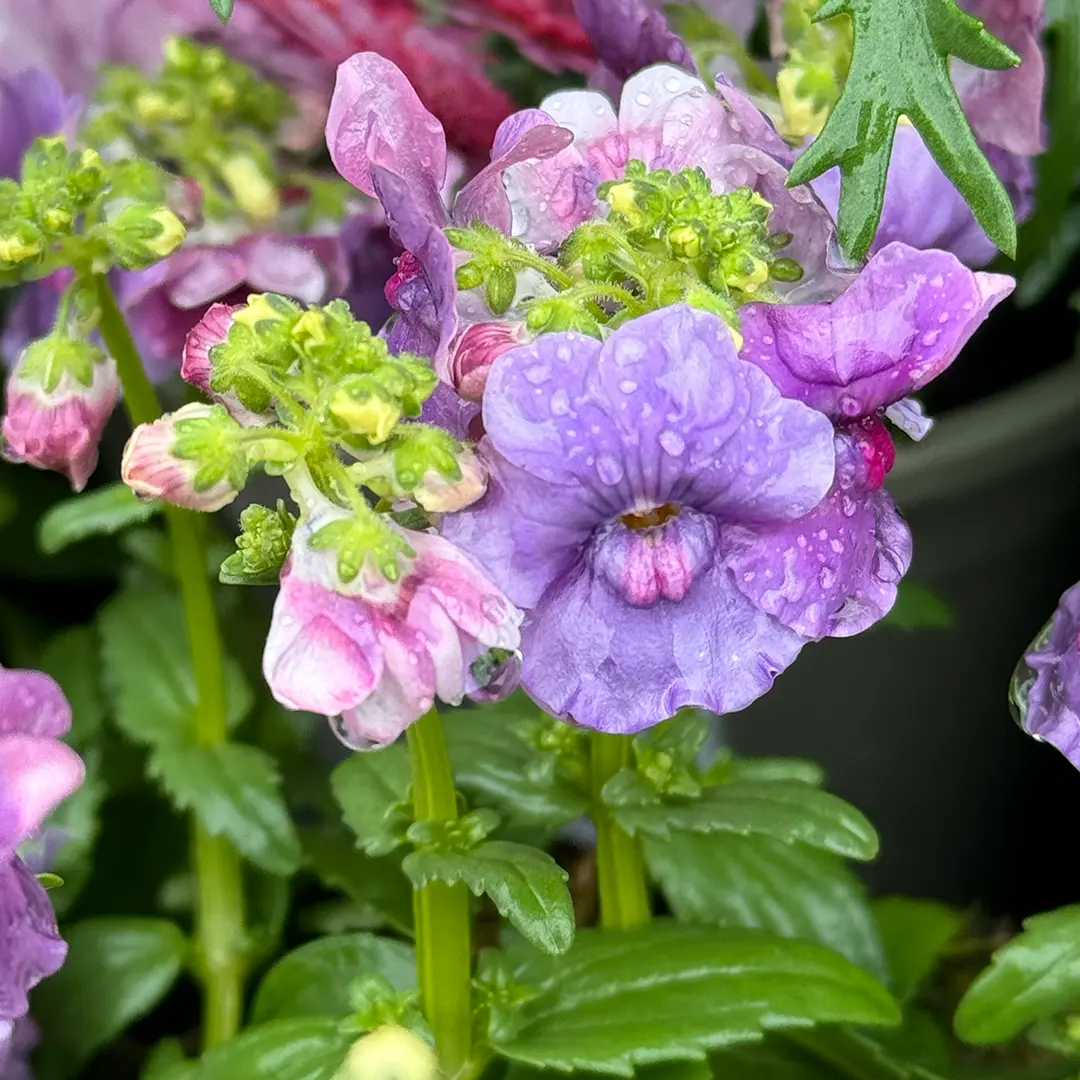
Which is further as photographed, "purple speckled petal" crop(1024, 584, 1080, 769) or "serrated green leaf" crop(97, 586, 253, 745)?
"serrated green leaf" crop(97, 586, 253, 745)

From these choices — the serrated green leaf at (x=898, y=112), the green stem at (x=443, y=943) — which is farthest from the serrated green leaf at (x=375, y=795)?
the serrated green leaf at (x=898, y=112)

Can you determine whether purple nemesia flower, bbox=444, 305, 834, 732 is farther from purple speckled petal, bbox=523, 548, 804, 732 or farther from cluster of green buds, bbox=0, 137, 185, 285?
cluster of green buds, bbox=0, 137, 185, 285

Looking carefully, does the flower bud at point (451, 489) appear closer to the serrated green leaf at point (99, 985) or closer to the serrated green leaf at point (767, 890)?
the serrated green leaf at point (767, 890)

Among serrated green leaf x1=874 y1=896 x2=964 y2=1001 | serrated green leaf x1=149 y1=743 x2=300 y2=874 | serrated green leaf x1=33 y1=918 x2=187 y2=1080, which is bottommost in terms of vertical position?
serrated green leaf x1=33 y1=918 x2=187 y2=1080

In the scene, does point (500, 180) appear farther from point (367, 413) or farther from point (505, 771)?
point (505, 771)

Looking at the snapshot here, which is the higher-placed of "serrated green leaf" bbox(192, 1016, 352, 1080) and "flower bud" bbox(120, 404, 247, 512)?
"flower bud" bbox(120, 404, 247, 512)

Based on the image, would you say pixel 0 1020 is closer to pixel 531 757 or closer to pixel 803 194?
pixel 531 757

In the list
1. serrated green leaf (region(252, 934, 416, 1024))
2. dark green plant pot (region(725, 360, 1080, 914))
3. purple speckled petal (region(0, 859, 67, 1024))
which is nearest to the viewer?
purple speckled petal (region(0, 859, 67, 1024))

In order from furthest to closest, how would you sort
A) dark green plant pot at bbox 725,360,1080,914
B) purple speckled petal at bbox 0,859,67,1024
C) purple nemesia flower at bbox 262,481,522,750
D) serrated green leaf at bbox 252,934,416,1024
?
dark green plant pot at bbox 725,360,1080,914
serrated green leaf at bbox 252,934,416,1024
purple speckled petal at bbox 0,859,67,1024
purple nemesia flower at bbox 262,481,522,750

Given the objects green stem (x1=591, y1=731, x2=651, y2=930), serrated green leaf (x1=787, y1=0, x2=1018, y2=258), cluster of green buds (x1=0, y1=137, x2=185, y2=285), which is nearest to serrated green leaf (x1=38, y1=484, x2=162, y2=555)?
cluster of green buds (x1=0, y1=137, x2=185, y2=285)
